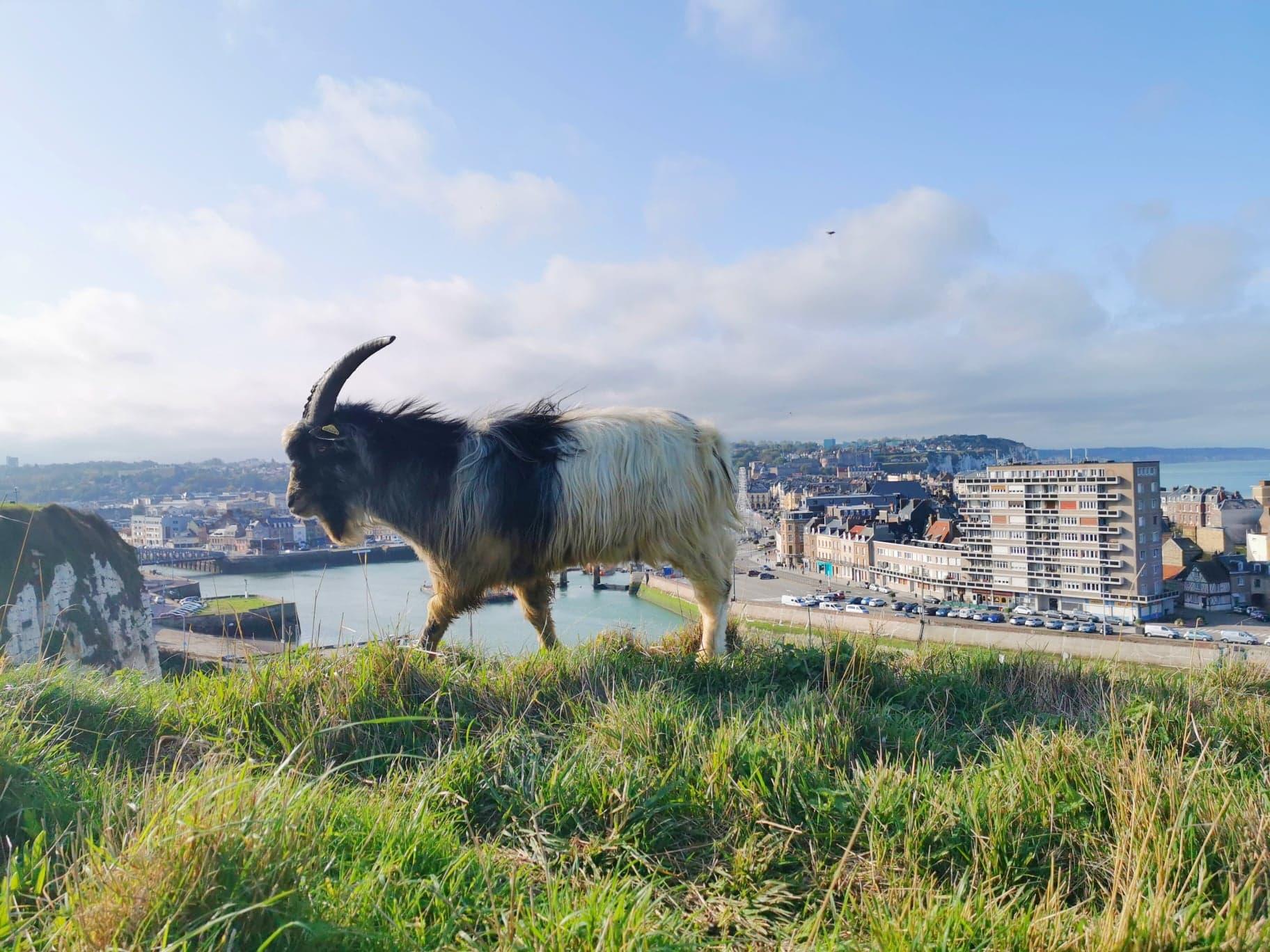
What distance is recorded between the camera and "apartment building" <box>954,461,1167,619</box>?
30.3m

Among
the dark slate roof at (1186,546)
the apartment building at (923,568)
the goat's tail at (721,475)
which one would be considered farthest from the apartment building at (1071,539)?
the goat's tail at (721,475)

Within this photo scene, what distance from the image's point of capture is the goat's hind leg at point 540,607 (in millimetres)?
4258

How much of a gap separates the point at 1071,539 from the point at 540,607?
1368 inches

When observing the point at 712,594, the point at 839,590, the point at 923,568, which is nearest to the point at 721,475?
the point at 712,594

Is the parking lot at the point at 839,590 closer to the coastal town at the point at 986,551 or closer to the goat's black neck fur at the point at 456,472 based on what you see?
the coastal town at the point at 986,551

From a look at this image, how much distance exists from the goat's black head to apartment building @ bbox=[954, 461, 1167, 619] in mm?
32618

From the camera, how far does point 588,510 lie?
12.9 feet

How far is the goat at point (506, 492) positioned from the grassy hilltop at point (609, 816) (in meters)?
0.91

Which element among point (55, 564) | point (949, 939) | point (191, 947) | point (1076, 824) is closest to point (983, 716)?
point (1076, 824)

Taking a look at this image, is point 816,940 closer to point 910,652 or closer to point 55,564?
point 910,652

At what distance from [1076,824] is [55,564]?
1416cm

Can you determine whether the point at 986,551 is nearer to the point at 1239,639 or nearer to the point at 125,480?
the point at 1239,639

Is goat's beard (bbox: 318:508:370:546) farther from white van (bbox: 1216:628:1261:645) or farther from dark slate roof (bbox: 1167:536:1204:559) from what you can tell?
dark slate roof (bbox: 1167:536:1204:559)

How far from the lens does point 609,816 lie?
1951mm
